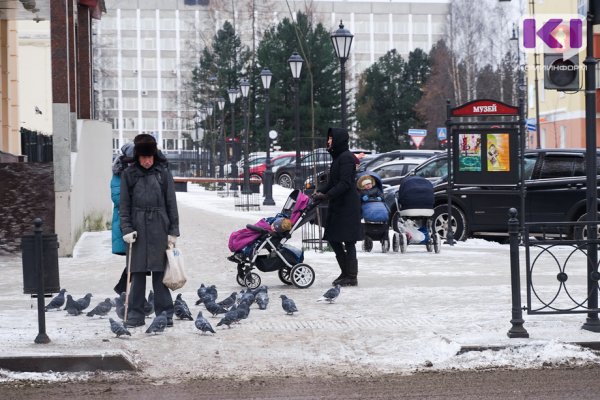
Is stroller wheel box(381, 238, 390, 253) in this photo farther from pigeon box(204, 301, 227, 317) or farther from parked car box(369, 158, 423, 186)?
parked car box(369, 158, 423, 186)

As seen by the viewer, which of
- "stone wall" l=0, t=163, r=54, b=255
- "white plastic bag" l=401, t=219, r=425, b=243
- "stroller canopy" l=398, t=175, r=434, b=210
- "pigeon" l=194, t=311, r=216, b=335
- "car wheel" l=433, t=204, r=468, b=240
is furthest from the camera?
"car wheel" l=433, t=204, r=468, b=240

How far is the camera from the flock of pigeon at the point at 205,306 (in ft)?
34.3

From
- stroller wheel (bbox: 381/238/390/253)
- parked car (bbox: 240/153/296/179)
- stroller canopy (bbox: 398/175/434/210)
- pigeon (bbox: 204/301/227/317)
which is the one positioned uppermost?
parked car (bbox: 240/153/296/179)

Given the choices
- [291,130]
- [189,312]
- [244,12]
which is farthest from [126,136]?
[189,312]

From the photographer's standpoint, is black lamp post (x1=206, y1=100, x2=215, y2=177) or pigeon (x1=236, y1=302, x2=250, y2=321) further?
black lamp post (x1=206, y1=100, x2=215, y2=177)

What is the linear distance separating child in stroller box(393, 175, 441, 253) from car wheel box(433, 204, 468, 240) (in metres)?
1.49

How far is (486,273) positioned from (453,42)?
7345cm

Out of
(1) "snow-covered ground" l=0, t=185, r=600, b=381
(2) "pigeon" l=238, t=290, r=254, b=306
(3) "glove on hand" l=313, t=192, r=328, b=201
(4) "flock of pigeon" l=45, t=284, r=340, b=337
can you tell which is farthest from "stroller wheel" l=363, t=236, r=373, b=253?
(2) "pigeon" l=238, t=290, r=254, b=306

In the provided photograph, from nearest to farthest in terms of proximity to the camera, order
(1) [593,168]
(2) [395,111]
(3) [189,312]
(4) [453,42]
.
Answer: (1) [593,168] < (3) [189,312] < (2) [395,111] < (4) [453,42]

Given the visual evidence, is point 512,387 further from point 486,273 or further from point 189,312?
point 486,273

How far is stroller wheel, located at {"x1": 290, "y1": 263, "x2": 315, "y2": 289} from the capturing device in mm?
14000

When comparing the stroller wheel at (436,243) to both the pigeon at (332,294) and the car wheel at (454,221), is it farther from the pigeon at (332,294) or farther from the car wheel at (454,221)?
the pigeon at (332,294)

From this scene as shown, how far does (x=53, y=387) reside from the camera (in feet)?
27.2

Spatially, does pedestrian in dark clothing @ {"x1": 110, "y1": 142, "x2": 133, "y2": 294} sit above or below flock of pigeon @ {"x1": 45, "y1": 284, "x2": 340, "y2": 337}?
above
